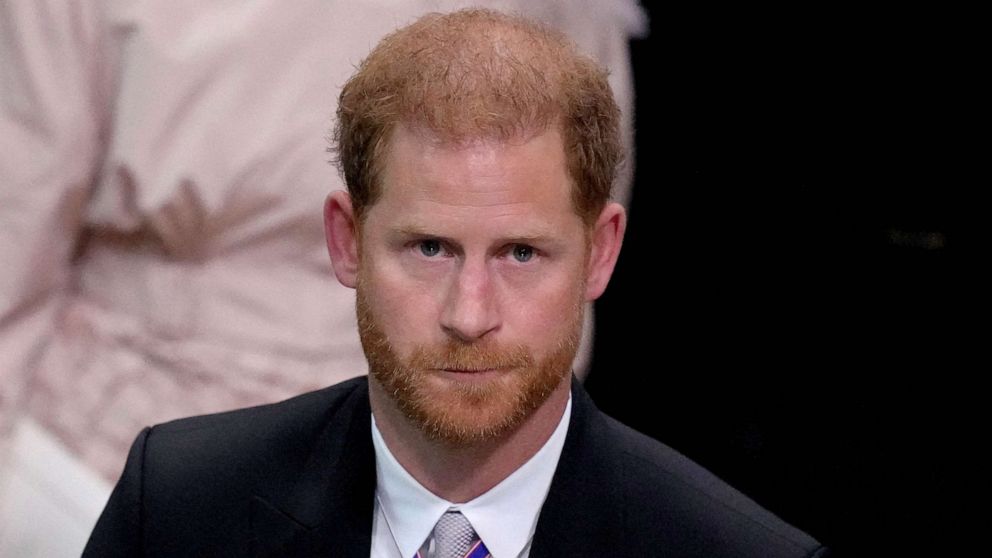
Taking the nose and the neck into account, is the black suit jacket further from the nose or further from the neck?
the nose

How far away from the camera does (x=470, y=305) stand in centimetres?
141

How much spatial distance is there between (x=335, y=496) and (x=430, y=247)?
13.7 inches

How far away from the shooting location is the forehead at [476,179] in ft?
4.66

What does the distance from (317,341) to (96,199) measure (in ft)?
1.26

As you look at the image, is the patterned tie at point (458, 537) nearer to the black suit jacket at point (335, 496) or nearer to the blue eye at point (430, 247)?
the black suit jacket at point (335, 496)

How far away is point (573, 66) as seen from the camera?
1490 mm

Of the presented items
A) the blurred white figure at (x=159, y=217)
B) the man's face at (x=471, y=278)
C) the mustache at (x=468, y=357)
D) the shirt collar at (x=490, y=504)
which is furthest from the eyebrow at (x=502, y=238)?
the blurred white figure at (x=159, y=217)

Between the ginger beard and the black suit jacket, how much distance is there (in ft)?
0.54

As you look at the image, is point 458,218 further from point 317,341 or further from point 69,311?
point 69,311

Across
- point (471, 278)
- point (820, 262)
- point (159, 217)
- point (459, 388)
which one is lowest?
point (820, 262)

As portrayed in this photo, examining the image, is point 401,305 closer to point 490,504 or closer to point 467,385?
point 467,385

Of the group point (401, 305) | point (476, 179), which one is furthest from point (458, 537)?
point (476, 179)

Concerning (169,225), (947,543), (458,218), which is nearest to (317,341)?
(169,225)

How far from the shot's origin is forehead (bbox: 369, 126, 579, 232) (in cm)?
142
